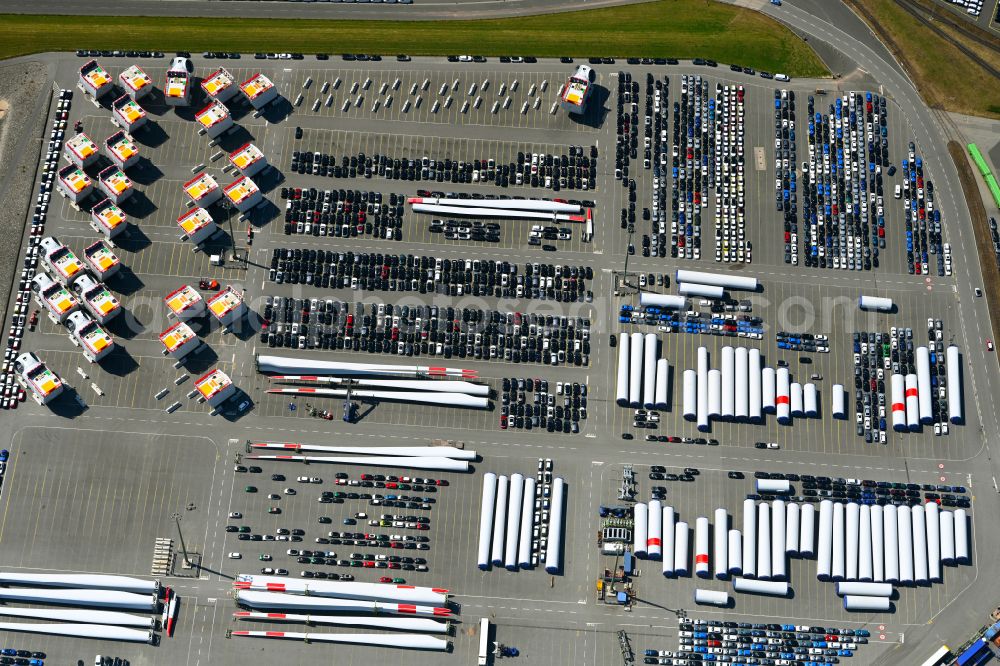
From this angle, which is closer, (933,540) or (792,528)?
(792,528)

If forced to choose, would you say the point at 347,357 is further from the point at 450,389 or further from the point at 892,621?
the point at 892,621

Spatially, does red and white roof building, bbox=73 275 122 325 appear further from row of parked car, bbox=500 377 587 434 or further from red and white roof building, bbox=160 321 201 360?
row of parked car, bbox=500 377 587 434

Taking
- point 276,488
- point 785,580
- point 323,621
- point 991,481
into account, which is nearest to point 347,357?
point 276,488

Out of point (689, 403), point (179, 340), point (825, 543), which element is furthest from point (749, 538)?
point (179, 340)

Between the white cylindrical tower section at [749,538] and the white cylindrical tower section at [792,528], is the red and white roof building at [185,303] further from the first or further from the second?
the white cylindrical tower section at [792,528]

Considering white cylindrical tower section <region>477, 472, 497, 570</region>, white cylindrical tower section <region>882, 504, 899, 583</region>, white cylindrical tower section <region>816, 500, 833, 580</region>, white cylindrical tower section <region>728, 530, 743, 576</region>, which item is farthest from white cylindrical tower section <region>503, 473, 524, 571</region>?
white cylindrical tower section <region>882, 504, 899, 583</region>

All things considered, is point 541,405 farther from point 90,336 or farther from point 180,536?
point 90,336
